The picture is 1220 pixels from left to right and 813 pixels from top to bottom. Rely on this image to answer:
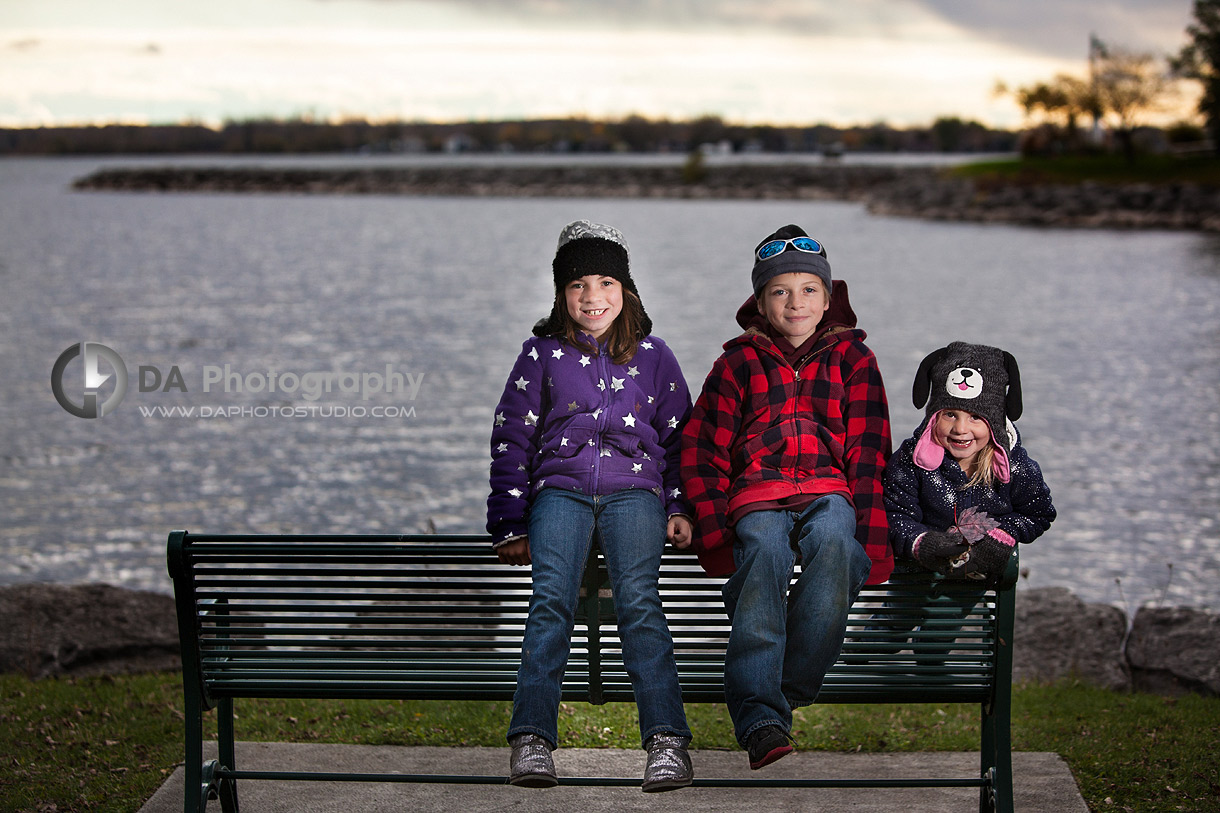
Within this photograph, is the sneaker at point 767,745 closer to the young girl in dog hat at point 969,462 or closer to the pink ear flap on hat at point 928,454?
the young girl in dog hat at point 969,462

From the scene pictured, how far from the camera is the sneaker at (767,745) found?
124 inches

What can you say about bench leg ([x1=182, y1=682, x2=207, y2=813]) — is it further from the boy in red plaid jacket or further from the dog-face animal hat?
the dog-face animal hat

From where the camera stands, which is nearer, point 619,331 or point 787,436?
point 787,436

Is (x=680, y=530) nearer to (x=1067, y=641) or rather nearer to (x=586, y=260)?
(x=586, y=260)

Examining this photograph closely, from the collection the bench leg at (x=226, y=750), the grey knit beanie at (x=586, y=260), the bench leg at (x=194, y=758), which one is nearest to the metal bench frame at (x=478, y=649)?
the bench leg at (x=194, y=758)

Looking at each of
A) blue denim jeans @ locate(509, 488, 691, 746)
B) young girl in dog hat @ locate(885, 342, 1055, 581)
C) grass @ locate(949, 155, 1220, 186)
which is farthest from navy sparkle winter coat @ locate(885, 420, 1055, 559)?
grass @ locate(949, 155, 1220, 186)

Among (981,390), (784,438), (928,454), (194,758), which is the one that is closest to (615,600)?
(784,438)

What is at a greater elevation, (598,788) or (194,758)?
(194,758)

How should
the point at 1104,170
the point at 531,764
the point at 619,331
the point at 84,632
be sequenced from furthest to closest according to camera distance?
the point at 1104,170, the point at 84,632, the point at 619,331, the point at 531,764

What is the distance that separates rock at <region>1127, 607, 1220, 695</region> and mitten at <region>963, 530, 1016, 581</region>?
9.03ft

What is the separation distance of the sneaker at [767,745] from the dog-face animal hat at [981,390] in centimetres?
99

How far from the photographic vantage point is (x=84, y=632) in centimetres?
626

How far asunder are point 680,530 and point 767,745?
0.70 m

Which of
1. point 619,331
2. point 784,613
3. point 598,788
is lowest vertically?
point 598,788
